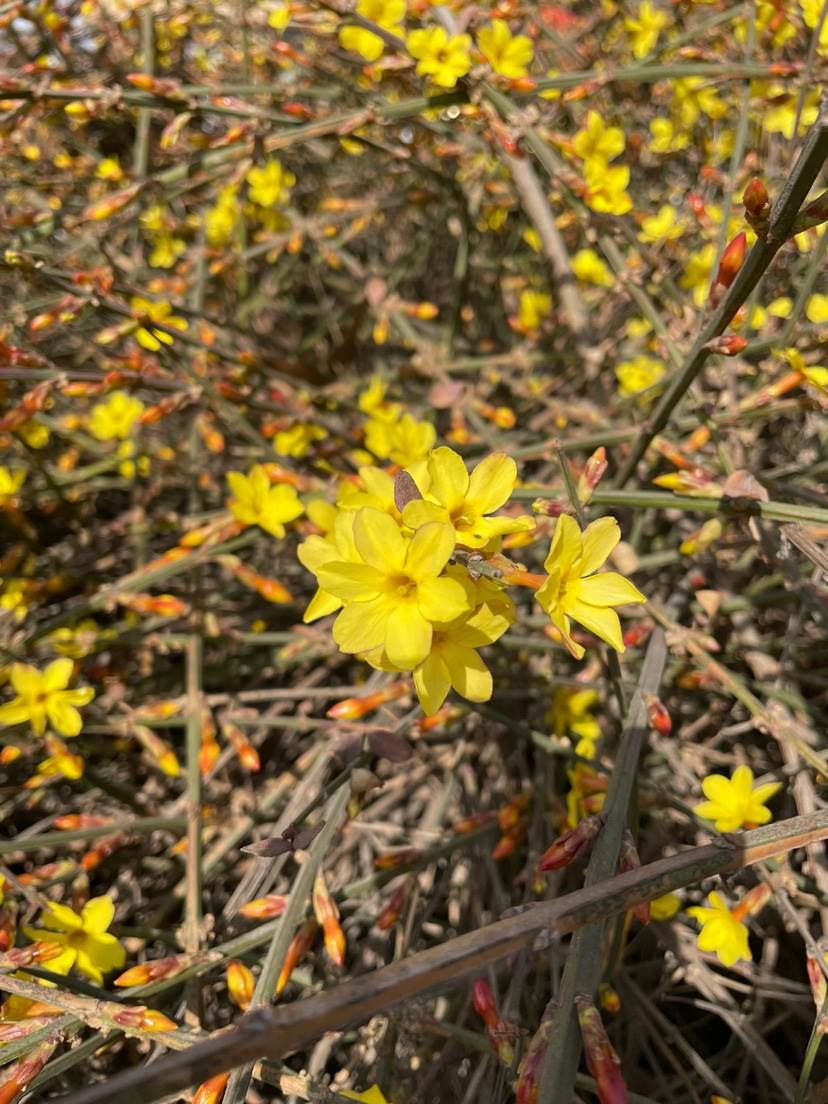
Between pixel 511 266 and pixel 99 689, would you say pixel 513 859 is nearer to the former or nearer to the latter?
pixel 99 689

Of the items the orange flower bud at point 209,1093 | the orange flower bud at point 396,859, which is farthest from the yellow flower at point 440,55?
the orange flower bud at point 209,1093

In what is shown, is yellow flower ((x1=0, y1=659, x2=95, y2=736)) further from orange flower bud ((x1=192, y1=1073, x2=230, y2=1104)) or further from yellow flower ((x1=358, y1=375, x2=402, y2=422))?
yellow flower ((x1=358, y1=375, x2=402, y2=422))

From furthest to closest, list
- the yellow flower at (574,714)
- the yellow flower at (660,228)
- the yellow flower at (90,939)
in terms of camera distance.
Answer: the yellow flower at (660,228) → the yellow flower at (574,714) → the yellow flower at (90,939)

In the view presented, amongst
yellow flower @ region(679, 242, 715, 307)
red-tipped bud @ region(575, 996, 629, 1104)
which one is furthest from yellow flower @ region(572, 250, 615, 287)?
red-tipped bud @ region(575, 996, 629, 1104)

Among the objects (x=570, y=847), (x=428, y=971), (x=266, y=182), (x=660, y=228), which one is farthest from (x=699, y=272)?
(x=428, y=971)

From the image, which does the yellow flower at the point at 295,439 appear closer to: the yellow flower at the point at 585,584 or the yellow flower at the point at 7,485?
the yellow flower at the point at 7,485

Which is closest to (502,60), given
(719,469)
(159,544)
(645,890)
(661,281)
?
(661,281)
